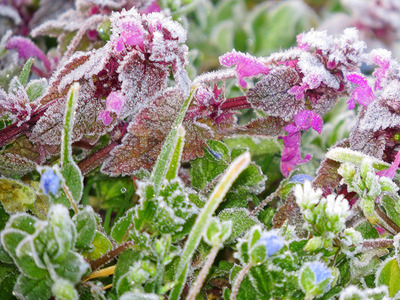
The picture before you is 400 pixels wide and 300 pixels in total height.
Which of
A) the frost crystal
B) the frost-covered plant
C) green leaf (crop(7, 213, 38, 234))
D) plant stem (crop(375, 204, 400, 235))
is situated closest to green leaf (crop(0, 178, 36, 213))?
the frost-covered plant

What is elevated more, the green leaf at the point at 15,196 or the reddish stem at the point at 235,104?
the reddish stem at the point at 235,104

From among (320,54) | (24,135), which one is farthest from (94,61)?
(320,54)

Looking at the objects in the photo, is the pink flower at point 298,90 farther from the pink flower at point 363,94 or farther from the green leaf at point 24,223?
the green leaf at point 24,223

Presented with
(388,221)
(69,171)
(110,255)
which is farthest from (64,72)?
(388,221)

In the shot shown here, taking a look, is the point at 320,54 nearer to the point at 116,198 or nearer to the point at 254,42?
the point at 116,198

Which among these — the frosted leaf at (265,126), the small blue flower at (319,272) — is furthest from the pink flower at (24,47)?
the small blue flower at (319,272)

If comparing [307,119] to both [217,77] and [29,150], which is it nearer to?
[217,77]
